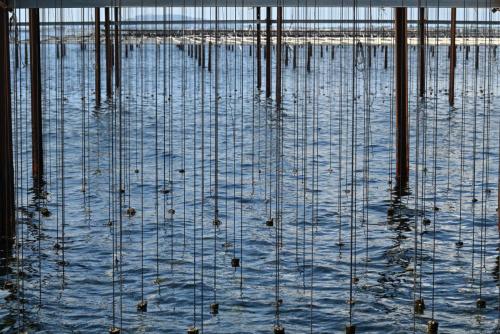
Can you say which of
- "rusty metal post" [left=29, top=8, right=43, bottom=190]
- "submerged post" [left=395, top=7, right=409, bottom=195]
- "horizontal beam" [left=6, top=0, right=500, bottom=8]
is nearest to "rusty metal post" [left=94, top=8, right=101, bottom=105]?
"rusty metal post" [left=29, top=8, right=43, bottom=190]

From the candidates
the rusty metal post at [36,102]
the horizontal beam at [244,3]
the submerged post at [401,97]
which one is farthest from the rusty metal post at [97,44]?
the horizontal beam at [244,3]

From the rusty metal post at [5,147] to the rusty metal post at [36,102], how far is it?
538cm

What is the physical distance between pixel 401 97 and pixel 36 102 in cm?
758

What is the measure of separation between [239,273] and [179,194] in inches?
294

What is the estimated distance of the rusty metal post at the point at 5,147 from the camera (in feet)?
59.7

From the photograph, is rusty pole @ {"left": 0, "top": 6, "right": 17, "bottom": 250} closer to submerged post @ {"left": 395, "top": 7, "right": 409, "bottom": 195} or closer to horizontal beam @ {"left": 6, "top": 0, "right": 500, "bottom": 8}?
horizontal beam @ {"left": 6, "top": 0, "right": 500, "bottom": 8}

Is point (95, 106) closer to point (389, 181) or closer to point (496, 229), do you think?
point (389, 181)

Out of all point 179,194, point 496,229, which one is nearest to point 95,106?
point 179,194

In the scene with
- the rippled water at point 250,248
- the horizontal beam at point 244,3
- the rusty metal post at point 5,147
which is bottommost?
the rippled water at point 250,248

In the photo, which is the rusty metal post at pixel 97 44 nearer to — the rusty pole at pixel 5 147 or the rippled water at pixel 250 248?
the rippled water at pixel 250 248

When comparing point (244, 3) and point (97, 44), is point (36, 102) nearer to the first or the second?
point (244, 3)

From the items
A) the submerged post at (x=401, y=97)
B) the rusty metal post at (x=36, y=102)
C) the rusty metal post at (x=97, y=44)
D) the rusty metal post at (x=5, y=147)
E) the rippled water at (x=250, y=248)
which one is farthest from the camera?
the rusty metal post at (x=97, y=44)

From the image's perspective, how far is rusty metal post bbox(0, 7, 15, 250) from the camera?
59.7ft

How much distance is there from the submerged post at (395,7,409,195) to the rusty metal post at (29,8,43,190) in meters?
7.36
